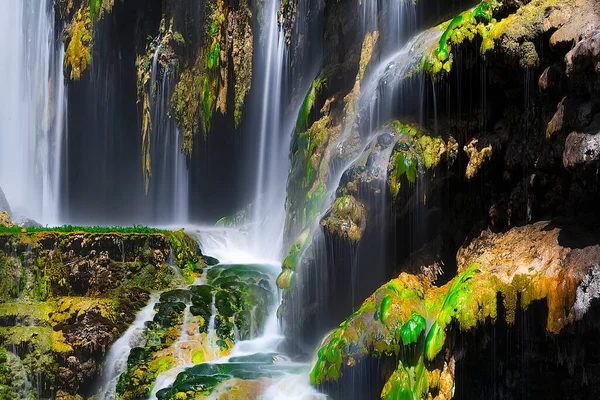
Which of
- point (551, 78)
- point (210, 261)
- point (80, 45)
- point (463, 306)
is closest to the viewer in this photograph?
point (463, 306)

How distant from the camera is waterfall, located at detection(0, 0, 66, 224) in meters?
20.6

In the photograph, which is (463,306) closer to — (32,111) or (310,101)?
(310,101)

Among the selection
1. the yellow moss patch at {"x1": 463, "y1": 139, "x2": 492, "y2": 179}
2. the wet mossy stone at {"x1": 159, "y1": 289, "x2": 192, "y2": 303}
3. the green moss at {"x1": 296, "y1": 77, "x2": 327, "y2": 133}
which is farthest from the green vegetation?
the wet mossy stone at {"x1": 159, "y1": 289, "x2": 192, "y2": 303}

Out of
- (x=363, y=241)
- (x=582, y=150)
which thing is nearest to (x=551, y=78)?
(x=582, y=150)

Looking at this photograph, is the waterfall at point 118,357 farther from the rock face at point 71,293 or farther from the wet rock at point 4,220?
the wet rock at point 4,220

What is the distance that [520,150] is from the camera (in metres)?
7.31

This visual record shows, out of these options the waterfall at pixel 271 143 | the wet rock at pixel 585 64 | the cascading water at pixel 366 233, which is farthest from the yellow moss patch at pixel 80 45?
the wet rock at pixel 585 64

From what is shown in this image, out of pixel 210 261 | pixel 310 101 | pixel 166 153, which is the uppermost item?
pixel 310 101

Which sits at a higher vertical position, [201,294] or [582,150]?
[582,150]

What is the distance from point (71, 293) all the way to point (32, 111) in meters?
13.2

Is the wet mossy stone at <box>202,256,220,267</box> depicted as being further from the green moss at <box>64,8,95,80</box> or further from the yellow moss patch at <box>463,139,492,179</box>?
the green moss at <box>64,8,95,80</box>

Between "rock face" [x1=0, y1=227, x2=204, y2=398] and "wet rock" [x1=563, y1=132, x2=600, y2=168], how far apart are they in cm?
715

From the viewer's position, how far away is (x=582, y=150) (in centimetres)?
579

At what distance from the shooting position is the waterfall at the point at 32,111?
2062 centimetres
